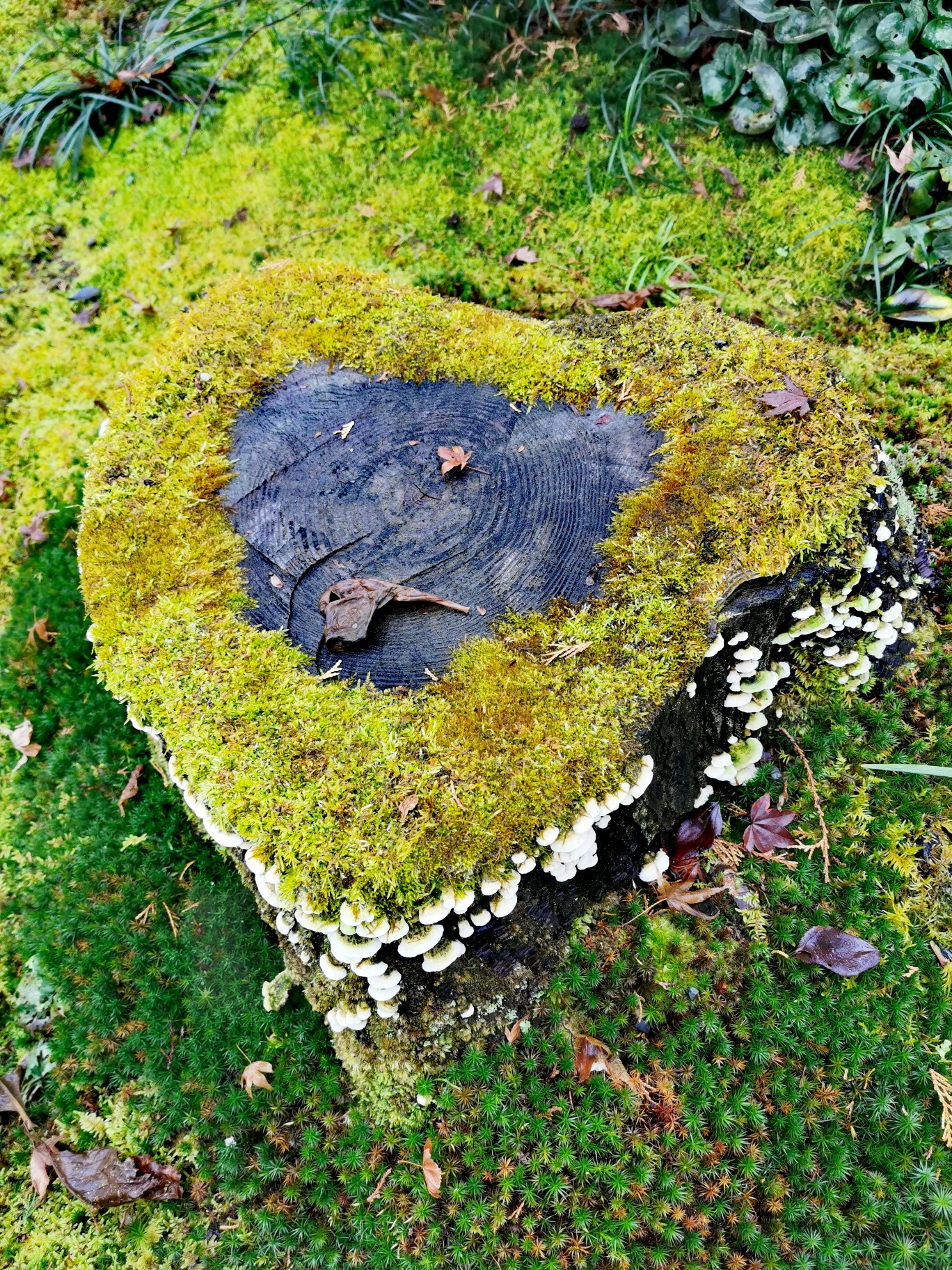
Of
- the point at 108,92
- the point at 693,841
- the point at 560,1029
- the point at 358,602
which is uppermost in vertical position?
the point at 108,92

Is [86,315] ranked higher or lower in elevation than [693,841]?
higher

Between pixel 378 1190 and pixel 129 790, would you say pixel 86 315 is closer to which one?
pixel 129 790

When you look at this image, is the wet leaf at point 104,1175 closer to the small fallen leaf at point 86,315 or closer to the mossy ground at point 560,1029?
the mossy ground at point 560,1029

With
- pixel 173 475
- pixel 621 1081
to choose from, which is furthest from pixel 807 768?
pixel 173 475

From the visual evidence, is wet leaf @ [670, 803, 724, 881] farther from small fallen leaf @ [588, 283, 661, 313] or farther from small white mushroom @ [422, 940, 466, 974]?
small fallen leaf @ [588, 283, 661, 313]

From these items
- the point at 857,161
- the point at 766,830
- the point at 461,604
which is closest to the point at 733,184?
the point at 857,161
